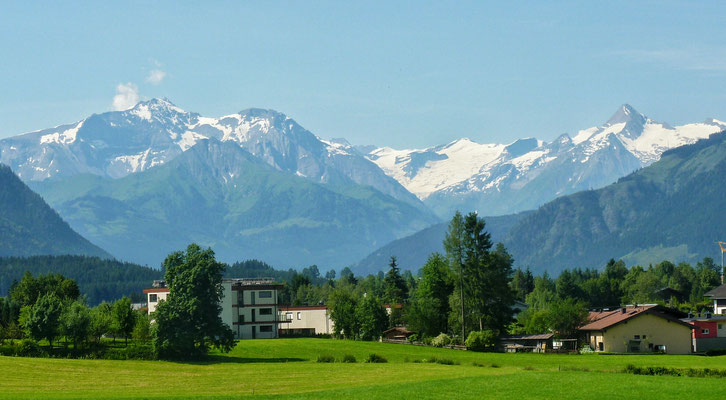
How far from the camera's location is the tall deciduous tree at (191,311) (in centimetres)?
11369

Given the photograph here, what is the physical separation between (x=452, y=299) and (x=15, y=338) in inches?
2358

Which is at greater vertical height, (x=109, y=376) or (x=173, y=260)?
(x=173, y=260)

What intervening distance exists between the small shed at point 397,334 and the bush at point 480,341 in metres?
27.7

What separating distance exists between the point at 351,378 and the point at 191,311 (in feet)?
110

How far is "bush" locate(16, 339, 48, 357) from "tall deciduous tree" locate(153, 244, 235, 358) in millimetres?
13389

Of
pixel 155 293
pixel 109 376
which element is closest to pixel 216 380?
pixel 109 376

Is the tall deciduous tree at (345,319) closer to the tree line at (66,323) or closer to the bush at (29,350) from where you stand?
the tree line at (66,323)

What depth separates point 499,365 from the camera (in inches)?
4149

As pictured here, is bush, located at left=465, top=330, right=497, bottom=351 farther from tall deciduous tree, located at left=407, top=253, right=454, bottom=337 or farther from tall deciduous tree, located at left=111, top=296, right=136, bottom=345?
tall deciduous tree, located at left=111, top=296, right=136, bottom=345

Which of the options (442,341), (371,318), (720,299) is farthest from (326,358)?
(720,299)

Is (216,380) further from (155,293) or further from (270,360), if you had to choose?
(155,293)

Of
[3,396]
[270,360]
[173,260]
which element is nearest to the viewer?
[3,396]

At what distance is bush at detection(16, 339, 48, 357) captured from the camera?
114 m

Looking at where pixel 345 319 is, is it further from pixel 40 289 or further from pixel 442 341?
pixel 40 289
